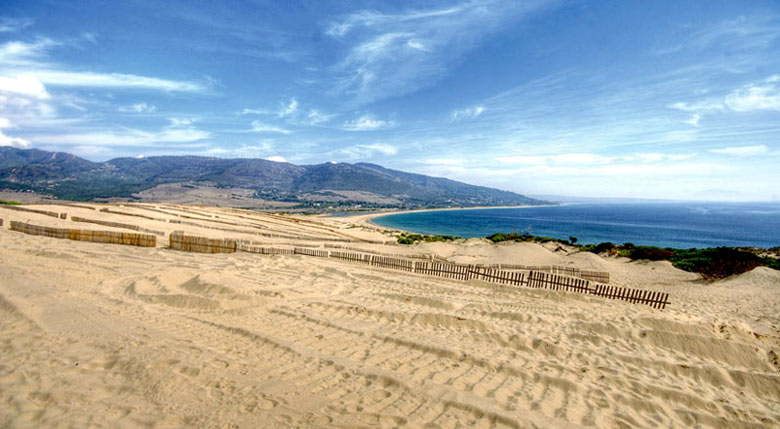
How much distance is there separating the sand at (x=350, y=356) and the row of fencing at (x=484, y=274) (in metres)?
1.10

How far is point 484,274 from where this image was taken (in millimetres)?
17234

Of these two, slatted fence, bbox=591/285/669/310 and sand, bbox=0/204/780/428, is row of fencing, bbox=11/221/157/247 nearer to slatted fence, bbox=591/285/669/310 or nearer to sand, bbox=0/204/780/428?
sand, bbox=0/204/780/428

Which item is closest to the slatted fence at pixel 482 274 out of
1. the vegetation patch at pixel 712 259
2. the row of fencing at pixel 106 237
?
the row of fencing at pixel 106 237

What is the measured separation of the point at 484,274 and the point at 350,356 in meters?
11.4

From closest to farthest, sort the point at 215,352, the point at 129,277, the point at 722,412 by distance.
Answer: the point at 722,412 < the point at 215,352 < the point at 129,277

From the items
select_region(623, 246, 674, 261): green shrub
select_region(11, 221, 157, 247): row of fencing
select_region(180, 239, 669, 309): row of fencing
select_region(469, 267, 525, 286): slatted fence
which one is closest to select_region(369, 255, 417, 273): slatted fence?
select_region(180, 239, 669, 309): row of fencing

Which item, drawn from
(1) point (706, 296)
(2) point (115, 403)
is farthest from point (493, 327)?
(1) point (706, 296)

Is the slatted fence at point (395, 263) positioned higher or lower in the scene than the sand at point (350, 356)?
lower

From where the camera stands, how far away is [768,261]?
941 inches

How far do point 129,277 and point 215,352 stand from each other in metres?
9.09

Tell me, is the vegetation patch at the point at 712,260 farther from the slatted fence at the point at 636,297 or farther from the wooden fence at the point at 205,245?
the wooden fence at the point at 205,245

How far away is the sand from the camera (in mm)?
5316

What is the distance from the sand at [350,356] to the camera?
17.4 feet

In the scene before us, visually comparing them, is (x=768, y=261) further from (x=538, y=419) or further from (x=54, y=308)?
(x=54, y=308)
